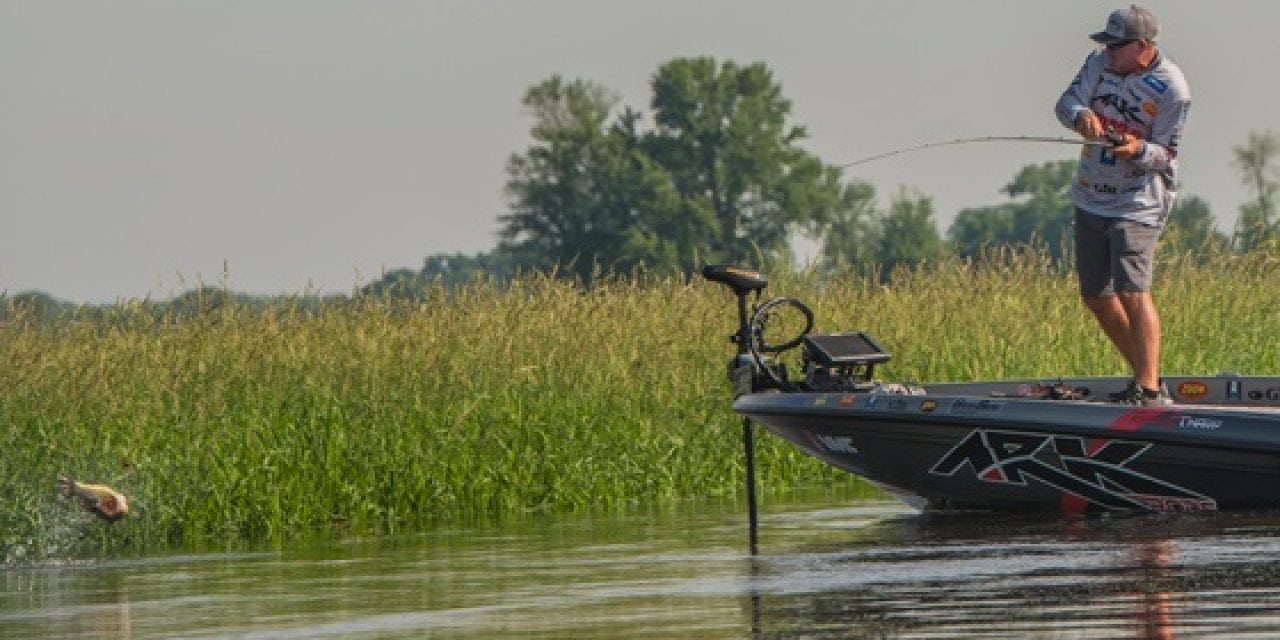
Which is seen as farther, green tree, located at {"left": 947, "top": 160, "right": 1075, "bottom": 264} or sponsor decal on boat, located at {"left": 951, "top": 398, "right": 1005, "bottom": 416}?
green tree, located at {"left": 947, "top": 160, "right": 1075, "bottom": 264}

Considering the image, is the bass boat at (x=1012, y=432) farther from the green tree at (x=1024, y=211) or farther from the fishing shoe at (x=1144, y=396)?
the green tree at (x=1024, y=211)

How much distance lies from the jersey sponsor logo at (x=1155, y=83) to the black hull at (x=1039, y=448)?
4.46ft

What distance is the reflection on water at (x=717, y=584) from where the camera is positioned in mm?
9523

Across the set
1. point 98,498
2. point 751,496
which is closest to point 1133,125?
point 751,496

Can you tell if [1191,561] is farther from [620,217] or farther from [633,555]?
[620,217]

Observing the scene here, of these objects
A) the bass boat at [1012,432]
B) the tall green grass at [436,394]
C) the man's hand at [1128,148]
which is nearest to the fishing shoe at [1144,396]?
the bass boat at [1012,432]

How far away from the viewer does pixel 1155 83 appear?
45.0ft

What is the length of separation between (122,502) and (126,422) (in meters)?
1.84

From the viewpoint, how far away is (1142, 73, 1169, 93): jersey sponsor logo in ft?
45.0

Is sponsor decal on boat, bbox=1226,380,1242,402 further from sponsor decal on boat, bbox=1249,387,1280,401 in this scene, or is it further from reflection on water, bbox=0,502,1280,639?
reflection on water, bbox=0,502,1280,639

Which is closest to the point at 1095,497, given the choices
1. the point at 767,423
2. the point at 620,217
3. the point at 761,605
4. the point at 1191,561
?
the point at 767,423

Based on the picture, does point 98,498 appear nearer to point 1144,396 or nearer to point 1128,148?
point 1144,396

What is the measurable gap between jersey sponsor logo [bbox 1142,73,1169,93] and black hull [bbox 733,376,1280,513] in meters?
1.36

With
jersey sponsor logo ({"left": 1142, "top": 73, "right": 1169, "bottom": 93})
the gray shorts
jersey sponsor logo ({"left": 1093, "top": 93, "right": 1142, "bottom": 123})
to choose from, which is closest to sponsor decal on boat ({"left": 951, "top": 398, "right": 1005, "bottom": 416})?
the gray shorts
